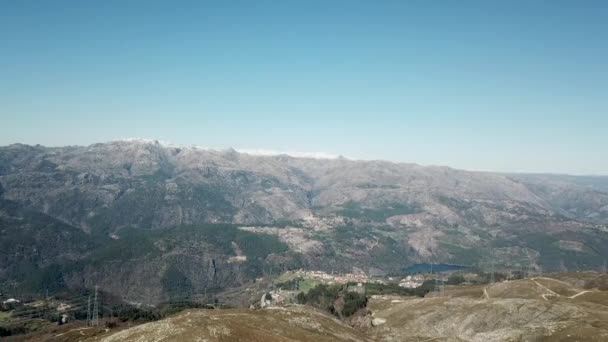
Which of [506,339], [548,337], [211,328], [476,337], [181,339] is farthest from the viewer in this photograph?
[476,337]

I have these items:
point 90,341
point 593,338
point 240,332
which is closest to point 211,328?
point 240,332

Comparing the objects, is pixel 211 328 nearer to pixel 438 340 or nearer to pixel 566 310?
pixel 438 340

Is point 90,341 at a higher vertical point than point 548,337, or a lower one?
lower

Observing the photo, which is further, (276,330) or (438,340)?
(438,340)

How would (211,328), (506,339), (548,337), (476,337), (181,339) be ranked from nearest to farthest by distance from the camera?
(181,339), (211,328), (548,337), (506,339), (476,337)

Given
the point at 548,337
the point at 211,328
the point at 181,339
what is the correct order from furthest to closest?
A: the point at 548,337 → the point at 211,328 → the point at 181,339

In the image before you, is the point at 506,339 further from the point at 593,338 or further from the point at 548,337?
the point at 593,338

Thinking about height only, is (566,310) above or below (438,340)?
above

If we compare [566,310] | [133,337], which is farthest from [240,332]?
[566,310]

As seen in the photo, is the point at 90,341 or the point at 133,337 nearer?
the point at 133,337
